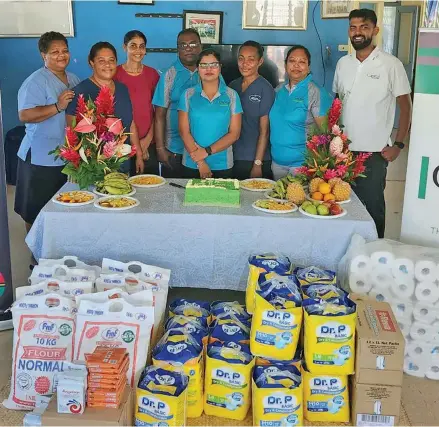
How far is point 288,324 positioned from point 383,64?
2066 millimetres

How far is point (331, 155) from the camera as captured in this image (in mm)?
3152

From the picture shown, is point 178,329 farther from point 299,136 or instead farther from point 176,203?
point 299,136

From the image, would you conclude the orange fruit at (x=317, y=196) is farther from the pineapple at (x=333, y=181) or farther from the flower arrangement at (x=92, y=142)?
the flower arrangement at (x=92, y=142)

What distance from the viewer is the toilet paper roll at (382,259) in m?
2.68

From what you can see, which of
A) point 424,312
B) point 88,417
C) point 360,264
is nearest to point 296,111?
point 360,264

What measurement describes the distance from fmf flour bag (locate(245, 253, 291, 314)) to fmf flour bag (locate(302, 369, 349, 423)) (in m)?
0.46

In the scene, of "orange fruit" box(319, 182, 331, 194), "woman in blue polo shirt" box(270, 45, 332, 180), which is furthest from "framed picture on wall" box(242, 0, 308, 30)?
"orange fruit" box(319, 182, 331, 194)

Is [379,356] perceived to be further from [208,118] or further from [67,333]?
[208,118]

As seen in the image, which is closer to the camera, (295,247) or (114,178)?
(295,247)

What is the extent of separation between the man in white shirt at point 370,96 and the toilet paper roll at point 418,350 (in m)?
1.27

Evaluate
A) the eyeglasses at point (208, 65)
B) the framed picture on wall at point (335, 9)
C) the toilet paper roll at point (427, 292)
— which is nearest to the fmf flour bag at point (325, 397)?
the toilet paper roll at point (427, 292)

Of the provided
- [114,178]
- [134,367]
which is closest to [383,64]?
[114,178]

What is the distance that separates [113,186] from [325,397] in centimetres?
156

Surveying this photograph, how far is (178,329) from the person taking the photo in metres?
2.46
